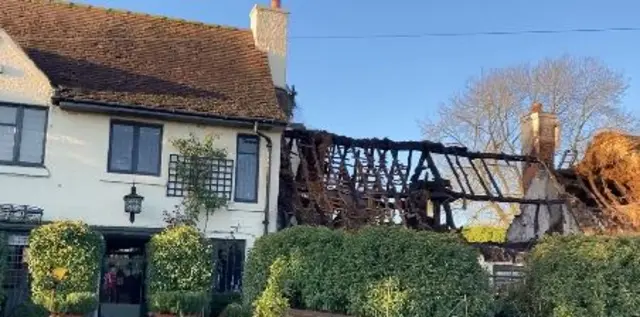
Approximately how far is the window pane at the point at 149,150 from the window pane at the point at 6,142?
2.74 m

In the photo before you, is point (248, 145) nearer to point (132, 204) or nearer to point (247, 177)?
point (247, 177)

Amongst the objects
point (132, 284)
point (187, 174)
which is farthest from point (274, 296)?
point (132, 284)

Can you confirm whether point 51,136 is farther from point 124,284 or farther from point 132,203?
point 124,284

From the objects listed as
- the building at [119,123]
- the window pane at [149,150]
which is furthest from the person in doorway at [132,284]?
the window pane at [149,150]

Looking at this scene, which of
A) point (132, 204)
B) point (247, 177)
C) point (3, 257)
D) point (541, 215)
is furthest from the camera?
point (541, 215)

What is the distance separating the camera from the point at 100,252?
1617 cm

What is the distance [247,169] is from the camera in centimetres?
1859

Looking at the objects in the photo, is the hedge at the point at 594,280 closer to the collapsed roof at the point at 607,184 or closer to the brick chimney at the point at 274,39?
the collapsed roof at the point at 607,184

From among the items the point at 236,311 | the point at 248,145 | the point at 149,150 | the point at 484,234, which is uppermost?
the point at 248,145

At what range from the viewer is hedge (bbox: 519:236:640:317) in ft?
35.8

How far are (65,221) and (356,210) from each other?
262 inches

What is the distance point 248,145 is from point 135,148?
2702 millimetres

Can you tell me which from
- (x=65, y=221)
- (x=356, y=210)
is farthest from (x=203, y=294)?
(x=356, y=210)

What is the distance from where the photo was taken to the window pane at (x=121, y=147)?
1753 cm
